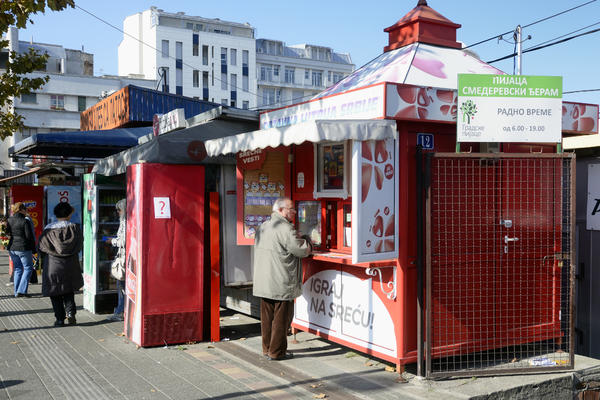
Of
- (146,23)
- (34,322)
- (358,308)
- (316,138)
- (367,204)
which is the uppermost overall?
(146,23)

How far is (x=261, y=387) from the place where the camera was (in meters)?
5.20

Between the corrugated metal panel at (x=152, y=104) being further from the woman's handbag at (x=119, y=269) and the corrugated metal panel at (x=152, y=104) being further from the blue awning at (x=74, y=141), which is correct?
the woman's handbag at (x=119, y=269)

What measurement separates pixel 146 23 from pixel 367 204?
6285 centimetres

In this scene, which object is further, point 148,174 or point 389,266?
point 148,174

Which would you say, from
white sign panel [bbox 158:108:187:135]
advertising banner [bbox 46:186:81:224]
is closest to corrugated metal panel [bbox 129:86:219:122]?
advertising banner [bbox 46:186:81:224]

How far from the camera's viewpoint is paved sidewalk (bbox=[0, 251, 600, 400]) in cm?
504

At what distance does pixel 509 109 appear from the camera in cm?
534

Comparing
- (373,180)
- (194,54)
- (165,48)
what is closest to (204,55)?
(194,54)

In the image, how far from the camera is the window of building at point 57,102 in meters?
51.8

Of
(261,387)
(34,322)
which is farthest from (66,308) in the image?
(261,387)

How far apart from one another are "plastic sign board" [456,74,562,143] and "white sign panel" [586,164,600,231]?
84.2 inches

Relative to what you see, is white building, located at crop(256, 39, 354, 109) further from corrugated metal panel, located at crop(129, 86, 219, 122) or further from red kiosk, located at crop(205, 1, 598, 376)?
red kiosk, located at crop(205, 1, 598, 376)

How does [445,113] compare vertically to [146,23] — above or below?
below

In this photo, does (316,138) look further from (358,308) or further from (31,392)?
(31,392)
